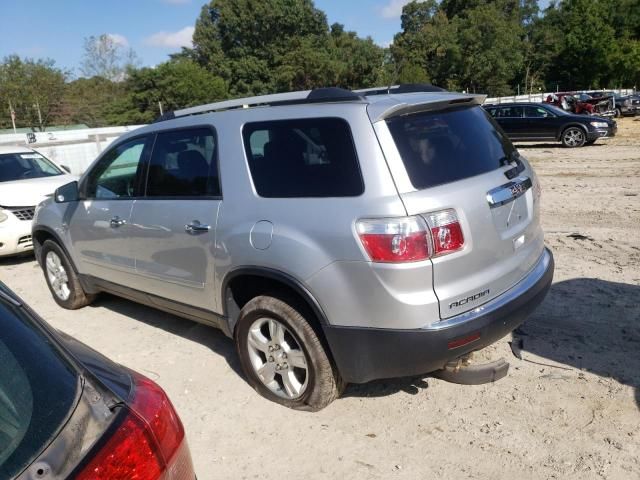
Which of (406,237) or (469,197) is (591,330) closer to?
(469,197)

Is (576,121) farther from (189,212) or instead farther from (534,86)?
(534,86)

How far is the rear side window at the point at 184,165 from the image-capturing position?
11.9ft

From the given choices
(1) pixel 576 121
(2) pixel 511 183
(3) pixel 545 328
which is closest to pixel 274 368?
(2) pixel 511 183

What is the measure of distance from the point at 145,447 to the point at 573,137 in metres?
18.9

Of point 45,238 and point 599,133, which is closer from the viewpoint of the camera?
point 45,238

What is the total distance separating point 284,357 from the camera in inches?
131

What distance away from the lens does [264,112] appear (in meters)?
3.41

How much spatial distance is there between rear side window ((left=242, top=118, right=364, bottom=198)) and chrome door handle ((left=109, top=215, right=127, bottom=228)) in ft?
4.85

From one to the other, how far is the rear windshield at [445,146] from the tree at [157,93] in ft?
169

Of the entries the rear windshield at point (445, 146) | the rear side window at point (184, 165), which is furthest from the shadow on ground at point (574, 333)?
the rear windshield at point (445, 146)

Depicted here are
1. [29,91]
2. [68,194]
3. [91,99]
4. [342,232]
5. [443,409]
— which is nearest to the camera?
[342,232]

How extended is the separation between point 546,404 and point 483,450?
627 mm

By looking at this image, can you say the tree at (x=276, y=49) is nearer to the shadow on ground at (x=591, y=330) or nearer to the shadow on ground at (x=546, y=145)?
the shadow on ground at (x=546, y=145)

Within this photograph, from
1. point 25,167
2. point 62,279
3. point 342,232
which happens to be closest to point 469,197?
point 342,232
